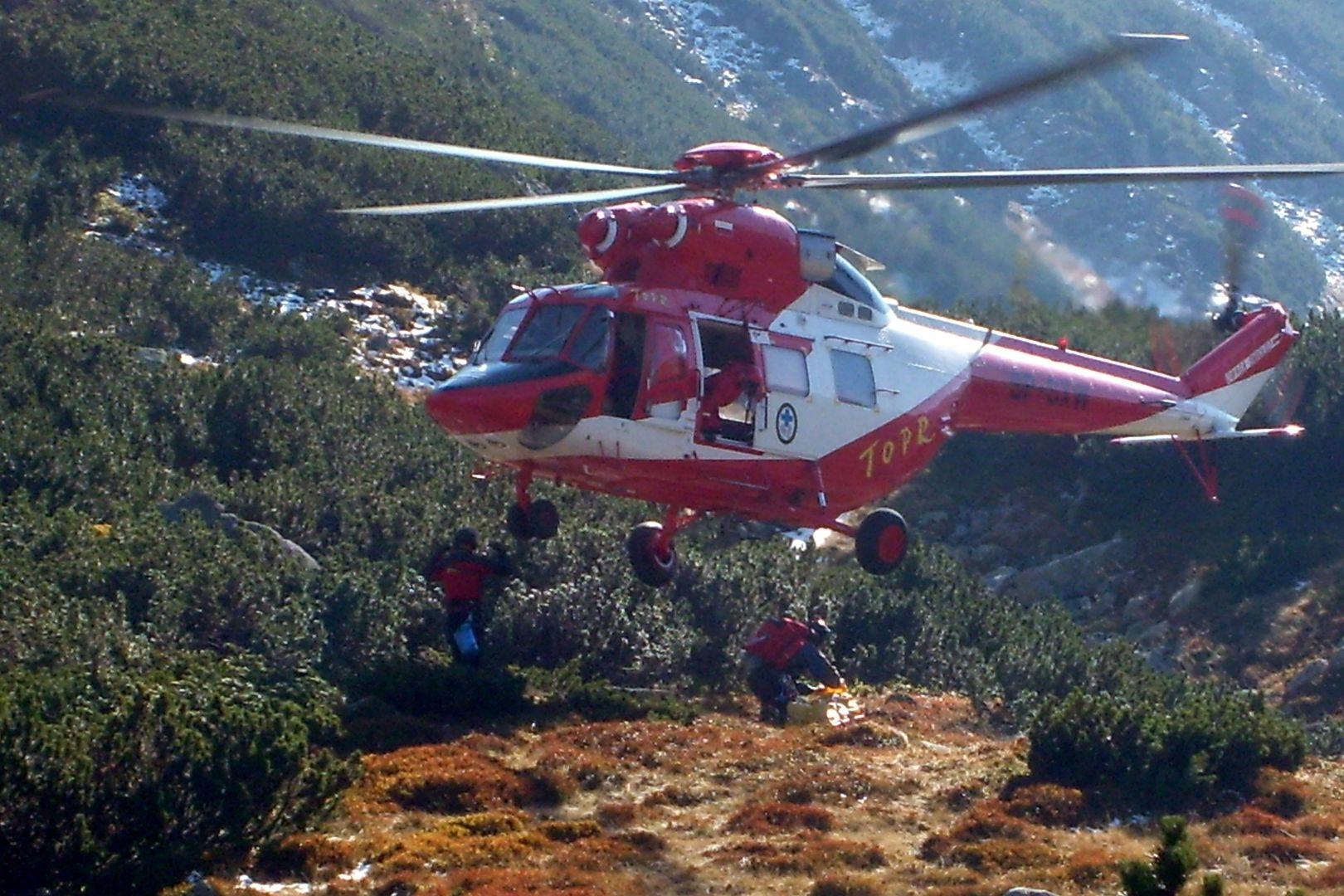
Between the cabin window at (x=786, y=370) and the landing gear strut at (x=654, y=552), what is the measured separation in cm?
133

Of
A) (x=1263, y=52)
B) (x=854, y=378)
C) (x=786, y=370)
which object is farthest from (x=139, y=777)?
(x=1263, y=52)

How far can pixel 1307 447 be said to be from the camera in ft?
70.1

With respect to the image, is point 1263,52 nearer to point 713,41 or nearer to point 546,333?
point 713,41

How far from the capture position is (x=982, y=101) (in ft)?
31.2

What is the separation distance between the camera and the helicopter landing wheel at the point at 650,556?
13.5m

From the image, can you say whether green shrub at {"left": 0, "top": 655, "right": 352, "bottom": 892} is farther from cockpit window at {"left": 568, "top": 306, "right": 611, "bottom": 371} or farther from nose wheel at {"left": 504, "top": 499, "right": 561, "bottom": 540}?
nose wheel at {"left": 504, "top": 499, "right": 561, "bottom": 540}

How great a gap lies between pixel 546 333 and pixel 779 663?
10.8ft

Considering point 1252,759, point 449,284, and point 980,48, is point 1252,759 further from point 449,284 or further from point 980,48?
point 980,48

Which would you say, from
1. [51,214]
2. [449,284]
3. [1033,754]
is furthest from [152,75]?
[1033,754]

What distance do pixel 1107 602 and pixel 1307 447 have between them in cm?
361

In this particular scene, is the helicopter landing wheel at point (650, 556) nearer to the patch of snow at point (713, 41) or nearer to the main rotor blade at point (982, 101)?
the main rotor blade at point (982, 101)

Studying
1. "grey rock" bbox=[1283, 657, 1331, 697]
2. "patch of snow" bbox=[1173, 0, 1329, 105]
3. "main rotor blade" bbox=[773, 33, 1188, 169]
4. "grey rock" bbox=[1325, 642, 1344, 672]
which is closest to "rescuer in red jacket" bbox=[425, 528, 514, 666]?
"main rotor blade" bbox=[773, 33, 1188, 169]

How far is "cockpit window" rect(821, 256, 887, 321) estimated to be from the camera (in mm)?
14031

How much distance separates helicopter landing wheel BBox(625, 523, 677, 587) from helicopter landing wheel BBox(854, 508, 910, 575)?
181 cm
